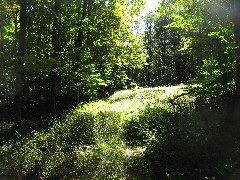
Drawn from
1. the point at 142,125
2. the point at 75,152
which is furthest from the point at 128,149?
the point at 142,125

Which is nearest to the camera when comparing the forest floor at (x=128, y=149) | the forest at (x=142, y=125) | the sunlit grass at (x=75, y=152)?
the forest floor at (x=128, y=149)

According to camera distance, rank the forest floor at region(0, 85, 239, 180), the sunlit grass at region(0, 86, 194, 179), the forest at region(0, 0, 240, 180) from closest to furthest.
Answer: the forest floor at region(0, 85, 239, 180) → the forest at region(0, 0, 240, 180) → the sunlit grass at region(0, 86, 194, 179)

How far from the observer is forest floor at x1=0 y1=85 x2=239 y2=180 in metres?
9.77

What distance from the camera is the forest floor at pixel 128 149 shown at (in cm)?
977

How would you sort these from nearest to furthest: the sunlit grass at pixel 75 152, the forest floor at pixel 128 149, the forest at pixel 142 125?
the forest floor at pixel 128 149, the forest at pixel 142 125, the sunlit grass at pixel 75 152

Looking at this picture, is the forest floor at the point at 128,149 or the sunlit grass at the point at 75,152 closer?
the forest floor at the point at 128,149

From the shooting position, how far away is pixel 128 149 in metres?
11.9

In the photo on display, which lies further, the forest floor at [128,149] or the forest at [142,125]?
the forest at [142,125]

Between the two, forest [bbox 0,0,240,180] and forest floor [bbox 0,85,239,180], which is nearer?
forest floor [bbox 0,85,239,180]

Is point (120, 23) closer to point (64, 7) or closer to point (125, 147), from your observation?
point (64, 7)

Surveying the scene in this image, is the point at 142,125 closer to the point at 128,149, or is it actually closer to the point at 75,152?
the point at 128,149

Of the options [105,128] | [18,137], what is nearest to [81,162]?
[105,128]

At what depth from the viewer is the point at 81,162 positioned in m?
10.8

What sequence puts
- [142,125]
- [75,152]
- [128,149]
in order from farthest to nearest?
[142,125], [128,149], [75,152]
